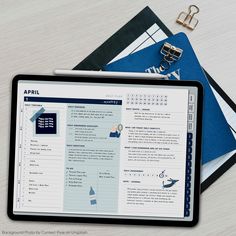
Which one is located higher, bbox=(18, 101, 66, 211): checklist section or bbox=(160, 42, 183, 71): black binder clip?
bbox=(160, 42, 183, 71): black binder clip

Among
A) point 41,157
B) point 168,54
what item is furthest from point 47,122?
point 168,54

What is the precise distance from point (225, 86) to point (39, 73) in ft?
0.96

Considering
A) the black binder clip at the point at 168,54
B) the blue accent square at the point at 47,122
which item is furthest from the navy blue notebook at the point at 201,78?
the blue accent square at the point at 47,122

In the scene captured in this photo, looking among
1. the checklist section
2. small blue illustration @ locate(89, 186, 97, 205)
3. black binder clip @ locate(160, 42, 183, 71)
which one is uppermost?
black binder clip @ locate(160, 42, 183, 71)

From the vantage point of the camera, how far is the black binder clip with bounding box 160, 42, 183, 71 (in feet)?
2.86

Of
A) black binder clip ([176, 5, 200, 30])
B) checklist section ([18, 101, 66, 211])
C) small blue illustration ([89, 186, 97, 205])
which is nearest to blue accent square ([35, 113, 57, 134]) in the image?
checklist section ([18, 101, 66, 211])

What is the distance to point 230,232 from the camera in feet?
2.88

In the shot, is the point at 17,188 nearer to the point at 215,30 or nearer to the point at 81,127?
the point at 81,127

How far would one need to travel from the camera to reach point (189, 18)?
0.87 m

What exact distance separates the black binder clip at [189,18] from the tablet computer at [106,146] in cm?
9

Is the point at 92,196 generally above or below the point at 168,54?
below

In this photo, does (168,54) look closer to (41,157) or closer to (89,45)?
(89,45)

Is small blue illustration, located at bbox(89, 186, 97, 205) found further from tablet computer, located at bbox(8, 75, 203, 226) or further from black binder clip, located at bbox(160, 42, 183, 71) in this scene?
black binder clip, located at bbox(160, 42, 183, 71)

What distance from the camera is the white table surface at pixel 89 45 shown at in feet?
2.84
